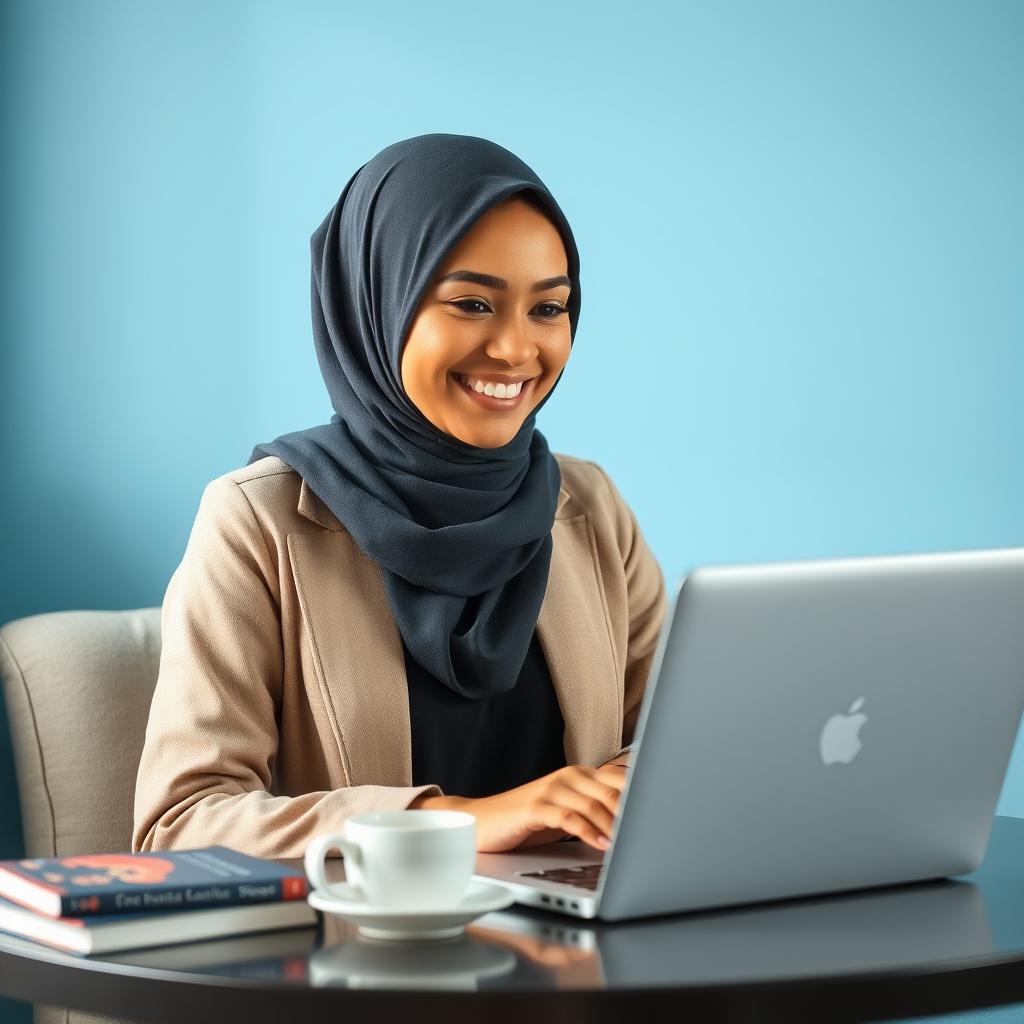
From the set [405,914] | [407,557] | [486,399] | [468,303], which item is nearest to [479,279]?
[468,303]

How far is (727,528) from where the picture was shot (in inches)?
95.1

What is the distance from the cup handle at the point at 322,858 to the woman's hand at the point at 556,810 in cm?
24

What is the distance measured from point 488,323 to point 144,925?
0.85m

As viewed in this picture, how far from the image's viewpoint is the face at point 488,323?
1.58 m

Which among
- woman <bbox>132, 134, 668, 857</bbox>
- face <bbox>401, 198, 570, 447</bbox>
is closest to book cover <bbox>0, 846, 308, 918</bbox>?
woman <bbox>132, 134, 668, 857</bbox>

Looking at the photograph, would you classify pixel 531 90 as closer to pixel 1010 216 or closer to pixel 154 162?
pixel 154 162

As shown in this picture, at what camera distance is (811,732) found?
958 millimetres

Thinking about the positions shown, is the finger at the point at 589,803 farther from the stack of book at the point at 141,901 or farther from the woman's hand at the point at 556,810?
the stack of book at the point at 141,901

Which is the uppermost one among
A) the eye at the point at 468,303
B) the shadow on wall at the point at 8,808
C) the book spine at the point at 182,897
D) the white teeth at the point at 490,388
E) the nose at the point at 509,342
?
the eye at the point at 468,303

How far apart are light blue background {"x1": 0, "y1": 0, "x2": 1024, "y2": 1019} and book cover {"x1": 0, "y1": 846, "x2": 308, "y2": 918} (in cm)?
140

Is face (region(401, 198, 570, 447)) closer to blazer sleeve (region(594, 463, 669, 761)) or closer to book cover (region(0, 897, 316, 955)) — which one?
blazer sleeve (region(594, 463, 669, 761))

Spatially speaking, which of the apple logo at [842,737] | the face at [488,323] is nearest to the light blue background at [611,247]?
the face at [488,323]

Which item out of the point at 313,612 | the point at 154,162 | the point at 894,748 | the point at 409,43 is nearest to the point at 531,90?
the point at 409,43

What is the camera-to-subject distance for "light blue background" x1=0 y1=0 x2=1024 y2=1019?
2.27m
